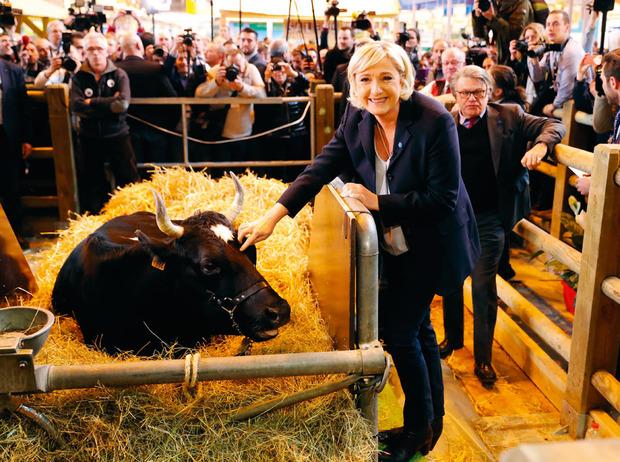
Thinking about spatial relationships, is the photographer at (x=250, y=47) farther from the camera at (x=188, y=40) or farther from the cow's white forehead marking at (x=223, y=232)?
the cow's white forehead marking at (x=223, y=232)

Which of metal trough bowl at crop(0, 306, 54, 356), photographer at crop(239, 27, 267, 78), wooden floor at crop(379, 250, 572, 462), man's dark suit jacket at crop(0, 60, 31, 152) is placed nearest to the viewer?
metal trough bowl at crop(0, 306, 54, 356)

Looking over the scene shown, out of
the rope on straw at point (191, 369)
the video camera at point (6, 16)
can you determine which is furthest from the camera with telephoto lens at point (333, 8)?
the rope on straw at point (191, 369)

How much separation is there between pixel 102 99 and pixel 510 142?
14.6ft

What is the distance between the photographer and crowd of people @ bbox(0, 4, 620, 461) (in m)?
2.97

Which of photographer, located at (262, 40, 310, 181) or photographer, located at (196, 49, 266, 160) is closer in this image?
photographer, located at (196, 49, 266, 160)

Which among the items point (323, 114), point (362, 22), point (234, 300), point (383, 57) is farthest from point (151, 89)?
point (383, 57)

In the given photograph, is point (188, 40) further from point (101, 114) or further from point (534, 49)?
point (534, 49)

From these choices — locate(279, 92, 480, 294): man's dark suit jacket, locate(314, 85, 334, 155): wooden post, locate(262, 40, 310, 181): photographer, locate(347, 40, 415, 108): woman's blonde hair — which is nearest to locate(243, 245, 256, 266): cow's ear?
locate(279, 92, 480, 294): man's dark suit jacket

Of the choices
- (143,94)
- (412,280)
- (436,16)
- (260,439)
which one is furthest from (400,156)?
(436,16)

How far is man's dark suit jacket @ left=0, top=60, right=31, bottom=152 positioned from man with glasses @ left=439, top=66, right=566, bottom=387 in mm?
5147

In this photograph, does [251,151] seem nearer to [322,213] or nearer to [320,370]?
[322,213]

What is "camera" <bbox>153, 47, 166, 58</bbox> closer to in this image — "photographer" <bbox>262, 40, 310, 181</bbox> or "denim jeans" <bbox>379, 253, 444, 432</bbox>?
"photographer" <bbox>262, 40, 310, 181</bbox>

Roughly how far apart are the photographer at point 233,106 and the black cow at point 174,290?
429 centimetres

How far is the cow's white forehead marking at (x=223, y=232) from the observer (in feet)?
11.0
